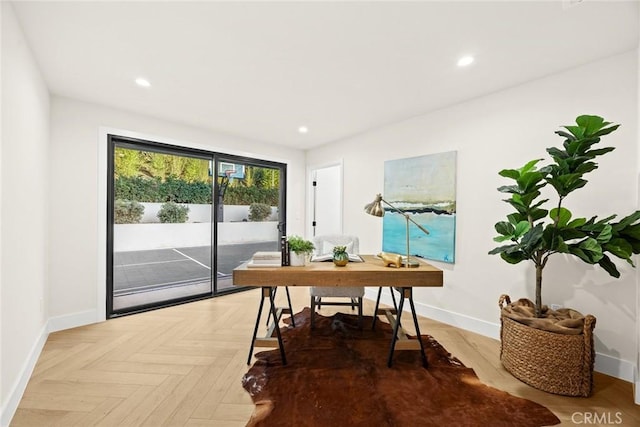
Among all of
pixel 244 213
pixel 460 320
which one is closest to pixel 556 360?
pixel 460 320

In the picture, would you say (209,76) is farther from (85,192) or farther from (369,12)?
(85,192)

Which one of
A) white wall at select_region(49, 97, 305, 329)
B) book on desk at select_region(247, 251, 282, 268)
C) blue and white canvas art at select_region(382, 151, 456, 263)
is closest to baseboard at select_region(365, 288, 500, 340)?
blue and white canvas art at select_region(382, 151, 456, 263)

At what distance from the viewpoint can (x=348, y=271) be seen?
2078 mm

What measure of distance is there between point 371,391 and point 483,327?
1.59m

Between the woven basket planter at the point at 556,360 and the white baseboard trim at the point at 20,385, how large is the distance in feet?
10.6

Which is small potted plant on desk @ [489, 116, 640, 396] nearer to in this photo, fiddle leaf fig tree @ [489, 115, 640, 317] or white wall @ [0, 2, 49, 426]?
fiddle leaf fig tree @ [489, 115, 640, 317]

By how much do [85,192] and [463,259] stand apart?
4.12 metres

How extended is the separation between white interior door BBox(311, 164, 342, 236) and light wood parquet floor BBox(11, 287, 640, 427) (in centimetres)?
237

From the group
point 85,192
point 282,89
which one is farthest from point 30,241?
point 282,89

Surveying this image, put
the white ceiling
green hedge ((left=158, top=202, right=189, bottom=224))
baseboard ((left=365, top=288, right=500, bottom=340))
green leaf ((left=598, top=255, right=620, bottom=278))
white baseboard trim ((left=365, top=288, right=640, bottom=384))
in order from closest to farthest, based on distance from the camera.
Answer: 1. the white ceiling
2. green leaf ((left=598, top=255, right=620, bottom=278))
3. white baseboard trim ((left=365, top=288, right=640, bottom=384))
4. baseboard ((left=365, top=288, right=500, bottom=340))
5. green hedge ((left=158, top=202, right=189, bottom=224))

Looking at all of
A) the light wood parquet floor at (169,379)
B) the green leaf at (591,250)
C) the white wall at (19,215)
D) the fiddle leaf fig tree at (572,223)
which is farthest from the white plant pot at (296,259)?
the green leaf at (591,250)

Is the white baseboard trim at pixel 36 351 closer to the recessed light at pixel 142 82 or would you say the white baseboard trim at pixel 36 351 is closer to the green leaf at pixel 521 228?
the recessed light at pixel 142 82

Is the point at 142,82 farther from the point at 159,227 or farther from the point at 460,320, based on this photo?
the point at 460,320

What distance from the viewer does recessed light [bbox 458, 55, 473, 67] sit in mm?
2131
